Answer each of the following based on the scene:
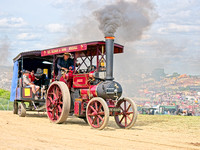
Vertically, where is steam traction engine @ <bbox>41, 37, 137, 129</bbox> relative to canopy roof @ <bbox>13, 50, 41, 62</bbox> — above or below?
below

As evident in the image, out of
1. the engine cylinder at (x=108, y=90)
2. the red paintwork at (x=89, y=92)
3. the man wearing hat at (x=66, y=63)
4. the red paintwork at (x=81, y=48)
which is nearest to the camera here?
the engine cylinder at (x=108, y=90)

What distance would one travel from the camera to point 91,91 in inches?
366

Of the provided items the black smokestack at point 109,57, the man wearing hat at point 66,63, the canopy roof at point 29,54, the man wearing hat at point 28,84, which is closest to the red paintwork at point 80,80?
the man wearing hat at point 66,63

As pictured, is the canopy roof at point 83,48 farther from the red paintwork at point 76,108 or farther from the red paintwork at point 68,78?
the red paintwork at point 76,108

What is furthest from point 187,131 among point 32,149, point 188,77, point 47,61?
point 188,77

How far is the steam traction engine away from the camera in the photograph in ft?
29.1

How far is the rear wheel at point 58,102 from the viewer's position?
953cm

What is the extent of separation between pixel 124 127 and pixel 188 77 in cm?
14845

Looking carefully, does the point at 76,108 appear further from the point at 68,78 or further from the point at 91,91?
the point at 68,78

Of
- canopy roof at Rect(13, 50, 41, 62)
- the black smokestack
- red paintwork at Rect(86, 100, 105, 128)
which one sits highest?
canopy roof at Rect(13, 50, 41, 62)

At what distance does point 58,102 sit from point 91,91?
1388 mm

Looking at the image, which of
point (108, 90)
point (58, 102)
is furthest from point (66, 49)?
point (108, 90)

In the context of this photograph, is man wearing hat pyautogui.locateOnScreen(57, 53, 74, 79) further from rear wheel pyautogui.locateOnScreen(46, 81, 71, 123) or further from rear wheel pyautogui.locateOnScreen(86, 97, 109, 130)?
rear wheel pyautogui.locateOnScreen(86, 97, 109, 130)

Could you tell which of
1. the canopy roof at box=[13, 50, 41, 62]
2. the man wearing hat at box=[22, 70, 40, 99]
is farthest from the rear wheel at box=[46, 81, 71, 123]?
the canopy roof at box=[13, 50, 41, 62]
